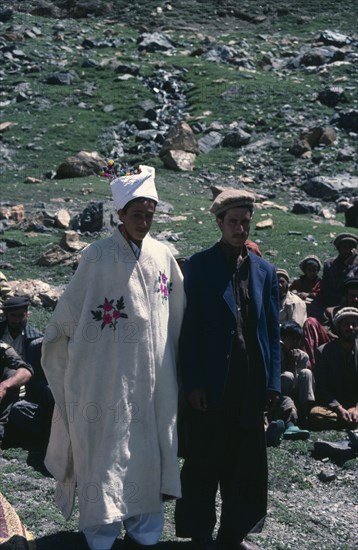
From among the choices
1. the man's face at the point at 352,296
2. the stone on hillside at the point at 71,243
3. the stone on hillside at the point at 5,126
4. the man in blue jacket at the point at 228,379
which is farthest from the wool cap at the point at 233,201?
the stone on hillside at the point at 5,126

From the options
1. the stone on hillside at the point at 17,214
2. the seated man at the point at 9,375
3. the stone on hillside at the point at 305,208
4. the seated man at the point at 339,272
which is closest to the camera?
the seated man at the point at 9,375

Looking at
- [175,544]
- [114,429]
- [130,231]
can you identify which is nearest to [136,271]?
[130,231]

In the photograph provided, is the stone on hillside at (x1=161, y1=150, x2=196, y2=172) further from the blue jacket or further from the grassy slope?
the blue jacket

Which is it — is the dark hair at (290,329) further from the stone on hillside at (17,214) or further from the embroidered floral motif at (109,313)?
the stone on hillside at (17,214)

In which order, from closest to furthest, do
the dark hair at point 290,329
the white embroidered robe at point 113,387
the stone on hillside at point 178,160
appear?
the white embroidered robe at point 113,387, the dark hair at point 290,329, the stone on hillside at point 178,160


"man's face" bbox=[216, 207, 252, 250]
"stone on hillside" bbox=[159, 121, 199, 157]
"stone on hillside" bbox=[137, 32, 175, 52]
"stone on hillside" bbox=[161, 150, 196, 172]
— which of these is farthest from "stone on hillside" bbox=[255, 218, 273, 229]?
"stone on hillside" bbox=[137, 32, 175, 52]

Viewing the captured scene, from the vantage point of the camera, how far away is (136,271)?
173 inches

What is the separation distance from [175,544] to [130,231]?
1.64m

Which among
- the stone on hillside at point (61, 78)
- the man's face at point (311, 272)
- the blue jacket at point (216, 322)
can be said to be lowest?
the man's face at point (311, 272)

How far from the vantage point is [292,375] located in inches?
277

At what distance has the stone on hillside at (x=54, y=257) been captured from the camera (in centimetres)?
1168

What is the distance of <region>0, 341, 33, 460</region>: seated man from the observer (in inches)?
235

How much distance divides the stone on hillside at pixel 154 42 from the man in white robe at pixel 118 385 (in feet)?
96.8

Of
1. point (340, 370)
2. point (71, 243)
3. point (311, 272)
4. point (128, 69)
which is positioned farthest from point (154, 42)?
point (340, 370)
